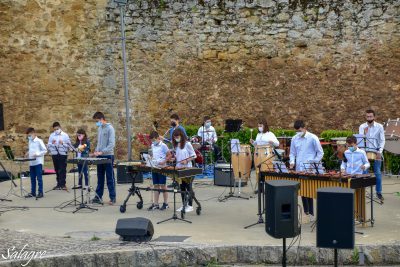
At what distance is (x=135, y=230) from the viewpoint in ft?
30.7

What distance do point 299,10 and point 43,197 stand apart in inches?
347

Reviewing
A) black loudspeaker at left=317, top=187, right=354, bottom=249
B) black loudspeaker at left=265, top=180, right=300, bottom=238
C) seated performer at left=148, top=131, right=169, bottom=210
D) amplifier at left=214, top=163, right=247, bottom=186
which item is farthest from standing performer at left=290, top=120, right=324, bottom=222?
black loudspeaker at left=317, top=187, right=354, bottom=249

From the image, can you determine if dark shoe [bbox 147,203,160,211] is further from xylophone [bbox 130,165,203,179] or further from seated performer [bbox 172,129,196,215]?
xylophone [bbox 130,165,203,179]

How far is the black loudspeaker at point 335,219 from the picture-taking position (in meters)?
7.57

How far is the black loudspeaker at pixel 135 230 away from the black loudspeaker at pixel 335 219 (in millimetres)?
2634

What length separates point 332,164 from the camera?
56.3ft

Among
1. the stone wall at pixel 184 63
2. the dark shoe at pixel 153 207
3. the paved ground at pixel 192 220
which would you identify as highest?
the stone wall at pixel 184 63

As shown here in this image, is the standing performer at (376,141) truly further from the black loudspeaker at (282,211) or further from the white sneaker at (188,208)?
the black loudspeaker at (282,211)

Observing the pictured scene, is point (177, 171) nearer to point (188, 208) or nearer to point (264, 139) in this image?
point (188, 208)

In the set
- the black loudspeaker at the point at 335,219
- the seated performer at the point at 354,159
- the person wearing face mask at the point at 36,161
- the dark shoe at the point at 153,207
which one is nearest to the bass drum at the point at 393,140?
the seated performer at the point at 354,159

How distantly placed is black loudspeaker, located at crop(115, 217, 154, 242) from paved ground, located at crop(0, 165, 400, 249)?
49 cm

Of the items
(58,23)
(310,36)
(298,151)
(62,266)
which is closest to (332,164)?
(310,36)

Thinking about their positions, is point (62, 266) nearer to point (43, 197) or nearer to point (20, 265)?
point (20, 265)

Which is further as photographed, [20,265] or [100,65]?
[100,65]
